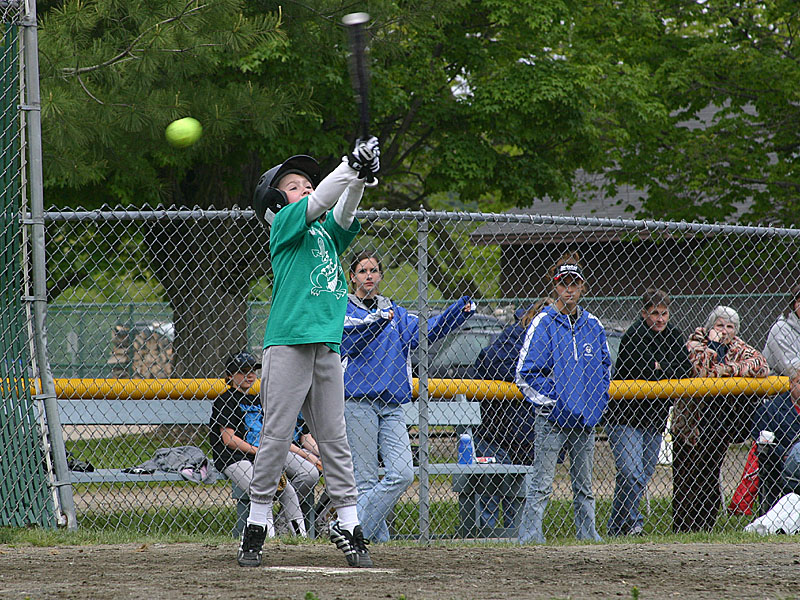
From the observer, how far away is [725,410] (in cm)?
760

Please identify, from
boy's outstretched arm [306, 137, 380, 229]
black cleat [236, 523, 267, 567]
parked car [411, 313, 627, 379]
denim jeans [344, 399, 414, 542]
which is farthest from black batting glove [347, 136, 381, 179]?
parked car [411, 313, 627, 379]

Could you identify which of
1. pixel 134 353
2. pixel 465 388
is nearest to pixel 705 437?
pixel 465 388

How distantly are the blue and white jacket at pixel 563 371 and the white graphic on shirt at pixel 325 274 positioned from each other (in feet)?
7.44

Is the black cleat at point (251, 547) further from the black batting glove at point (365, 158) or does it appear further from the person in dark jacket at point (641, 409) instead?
the person in dark jacket at point (641, 409)

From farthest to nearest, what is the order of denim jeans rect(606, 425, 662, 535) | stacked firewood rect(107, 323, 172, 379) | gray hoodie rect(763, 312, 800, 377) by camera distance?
stacked firewood rect(107, 323, 172, 379) < gray hoodie rect(763, 312, 800, 377) < denim jeans rect(606, 425, 662, 535)

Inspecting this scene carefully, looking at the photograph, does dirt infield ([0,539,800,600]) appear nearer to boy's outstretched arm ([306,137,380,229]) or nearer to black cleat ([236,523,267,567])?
black cleat ([236,523,267,567])

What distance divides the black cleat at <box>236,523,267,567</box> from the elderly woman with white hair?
3.96 metres

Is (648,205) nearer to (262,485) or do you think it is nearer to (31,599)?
(262,485)

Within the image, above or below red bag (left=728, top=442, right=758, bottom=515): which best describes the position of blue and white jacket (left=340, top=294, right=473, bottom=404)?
above

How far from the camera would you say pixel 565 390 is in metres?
6.68

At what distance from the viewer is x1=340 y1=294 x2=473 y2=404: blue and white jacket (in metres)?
6.29

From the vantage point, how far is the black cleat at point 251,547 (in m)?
4.67

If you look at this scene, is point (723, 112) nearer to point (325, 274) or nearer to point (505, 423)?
point (505, 423)

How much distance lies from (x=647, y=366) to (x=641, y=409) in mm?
334
